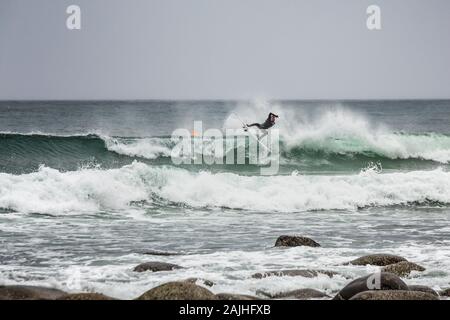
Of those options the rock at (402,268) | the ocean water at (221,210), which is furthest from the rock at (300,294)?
the rock at (402,268)

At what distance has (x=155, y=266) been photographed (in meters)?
9.88

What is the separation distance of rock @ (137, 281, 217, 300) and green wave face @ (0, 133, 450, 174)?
1793 centimetres

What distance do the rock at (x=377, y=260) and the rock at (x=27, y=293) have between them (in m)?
4.64

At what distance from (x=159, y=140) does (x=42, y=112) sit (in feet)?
119

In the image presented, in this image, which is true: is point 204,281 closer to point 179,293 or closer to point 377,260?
point 179,293

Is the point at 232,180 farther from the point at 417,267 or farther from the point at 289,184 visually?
the point at 417,267

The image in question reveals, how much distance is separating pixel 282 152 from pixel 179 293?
21387mm

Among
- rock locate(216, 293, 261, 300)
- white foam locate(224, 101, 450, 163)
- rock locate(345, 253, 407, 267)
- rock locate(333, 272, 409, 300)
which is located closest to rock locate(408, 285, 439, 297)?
rock locate(333, 272, 409, 300)

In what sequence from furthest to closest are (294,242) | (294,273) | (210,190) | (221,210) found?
(210,190) → (221,210) → (294,242) → (294,273)

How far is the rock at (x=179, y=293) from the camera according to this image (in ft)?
24.5

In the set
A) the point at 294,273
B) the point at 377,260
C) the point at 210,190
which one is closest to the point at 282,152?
the point at 210,190

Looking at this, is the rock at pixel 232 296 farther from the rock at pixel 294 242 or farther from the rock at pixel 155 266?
the rock at pixel 294 242

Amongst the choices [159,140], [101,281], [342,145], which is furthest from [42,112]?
[101,281]

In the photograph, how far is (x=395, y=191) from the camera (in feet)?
67.6
